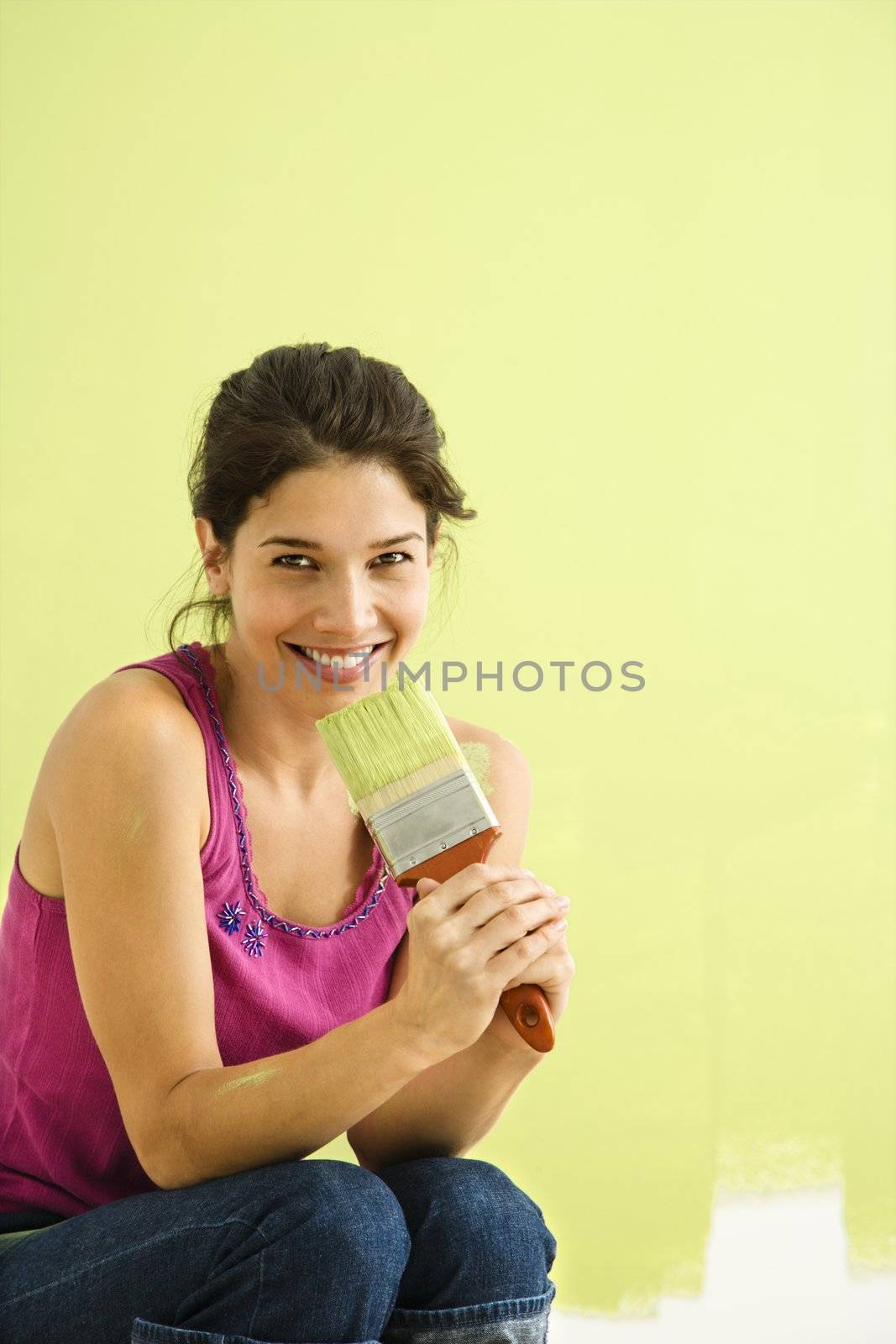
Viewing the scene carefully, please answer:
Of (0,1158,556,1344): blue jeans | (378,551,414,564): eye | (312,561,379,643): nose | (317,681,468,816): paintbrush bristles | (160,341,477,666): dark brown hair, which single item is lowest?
(0,1158,556,1344): blue jeans

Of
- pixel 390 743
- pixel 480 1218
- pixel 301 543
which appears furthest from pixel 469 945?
pixel 301 543

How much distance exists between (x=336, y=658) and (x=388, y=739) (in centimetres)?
19

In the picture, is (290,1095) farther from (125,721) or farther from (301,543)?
(301,543)

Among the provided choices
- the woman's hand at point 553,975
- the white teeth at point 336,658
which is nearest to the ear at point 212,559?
the white teeth at point 336,658

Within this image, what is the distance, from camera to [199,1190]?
0.94 meters

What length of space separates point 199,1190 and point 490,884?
29 cm

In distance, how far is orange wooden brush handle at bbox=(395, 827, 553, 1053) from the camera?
0.93 meters

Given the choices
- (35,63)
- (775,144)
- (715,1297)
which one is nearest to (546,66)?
(775,144)

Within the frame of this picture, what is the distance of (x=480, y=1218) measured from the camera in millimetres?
1031

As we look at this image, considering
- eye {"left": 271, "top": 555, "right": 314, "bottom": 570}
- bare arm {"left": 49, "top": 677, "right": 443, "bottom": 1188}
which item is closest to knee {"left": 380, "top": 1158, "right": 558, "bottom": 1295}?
bare arm {"left": 49, "top": 677, "right": 443, "bottom": 1188}

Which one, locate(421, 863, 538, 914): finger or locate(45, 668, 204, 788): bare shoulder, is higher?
locate(45, 668, 204, 788): bare shoulder

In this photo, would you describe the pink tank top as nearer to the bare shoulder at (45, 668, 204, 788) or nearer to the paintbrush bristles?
the bare shoulder at (45, 668, 204, 788)

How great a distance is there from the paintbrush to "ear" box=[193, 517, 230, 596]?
259 mm

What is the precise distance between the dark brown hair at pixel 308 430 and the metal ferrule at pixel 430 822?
0.32 meters
